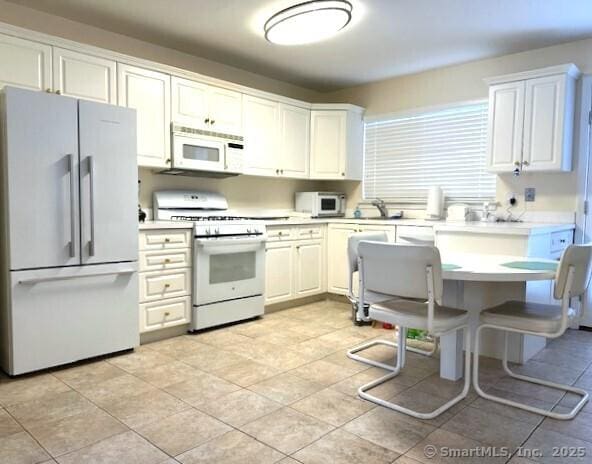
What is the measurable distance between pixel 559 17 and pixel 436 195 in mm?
1771

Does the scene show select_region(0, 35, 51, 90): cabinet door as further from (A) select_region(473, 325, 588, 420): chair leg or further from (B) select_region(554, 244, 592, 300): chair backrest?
(B) select_region(554, 244, 592, 300): chair backrest

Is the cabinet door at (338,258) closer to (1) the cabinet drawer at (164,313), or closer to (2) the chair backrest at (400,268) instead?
(1) the cabinet drawer at (164,313)

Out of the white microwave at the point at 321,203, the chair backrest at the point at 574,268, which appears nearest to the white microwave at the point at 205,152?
the white microwave at the point at 321,203

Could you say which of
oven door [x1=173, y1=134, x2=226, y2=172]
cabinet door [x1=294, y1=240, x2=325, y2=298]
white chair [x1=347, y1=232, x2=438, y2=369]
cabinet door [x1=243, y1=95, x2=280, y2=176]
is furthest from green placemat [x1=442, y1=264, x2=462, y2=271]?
cabinet door [x1=243, y1=95, x2=280, y2=176]

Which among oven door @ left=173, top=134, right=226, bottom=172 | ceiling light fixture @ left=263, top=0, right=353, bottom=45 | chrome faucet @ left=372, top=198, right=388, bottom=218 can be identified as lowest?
chrome faucet @ left=372, top=198, right=388, bottom=218

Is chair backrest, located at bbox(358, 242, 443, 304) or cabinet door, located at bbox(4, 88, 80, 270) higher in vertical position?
cabinet door, located at bbox(4, 88, 80, 270)

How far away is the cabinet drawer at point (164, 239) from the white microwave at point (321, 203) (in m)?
1.84

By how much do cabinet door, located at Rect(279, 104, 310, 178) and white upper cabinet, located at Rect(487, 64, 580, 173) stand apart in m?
1.92

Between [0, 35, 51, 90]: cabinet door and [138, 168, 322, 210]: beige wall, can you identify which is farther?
[138, 168, 322, 210]: beige wall

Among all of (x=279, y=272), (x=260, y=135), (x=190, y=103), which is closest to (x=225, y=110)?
(x=190, y=103)

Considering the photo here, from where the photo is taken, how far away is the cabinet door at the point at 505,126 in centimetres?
381

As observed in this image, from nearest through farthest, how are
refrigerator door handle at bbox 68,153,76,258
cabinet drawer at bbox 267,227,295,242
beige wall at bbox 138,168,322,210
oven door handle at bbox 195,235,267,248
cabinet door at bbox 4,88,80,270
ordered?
cabinet door at bbox 4,88,80,270 → refrigerator door handle at bbox 68,153,76,258 → oven door handle at bbox 195,235,267,248 → beige wall at bbox 138,168,322,210 → cabinet drawer at bbox 267,227,295,242

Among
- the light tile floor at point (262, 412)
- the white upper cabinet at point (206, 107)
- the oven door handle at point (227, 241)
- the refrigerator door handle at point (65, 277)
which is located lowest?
the light tile floor at point (262, 412)

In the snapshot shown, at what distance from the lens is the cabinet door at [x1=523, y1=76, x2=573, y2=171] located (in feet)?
12.0
